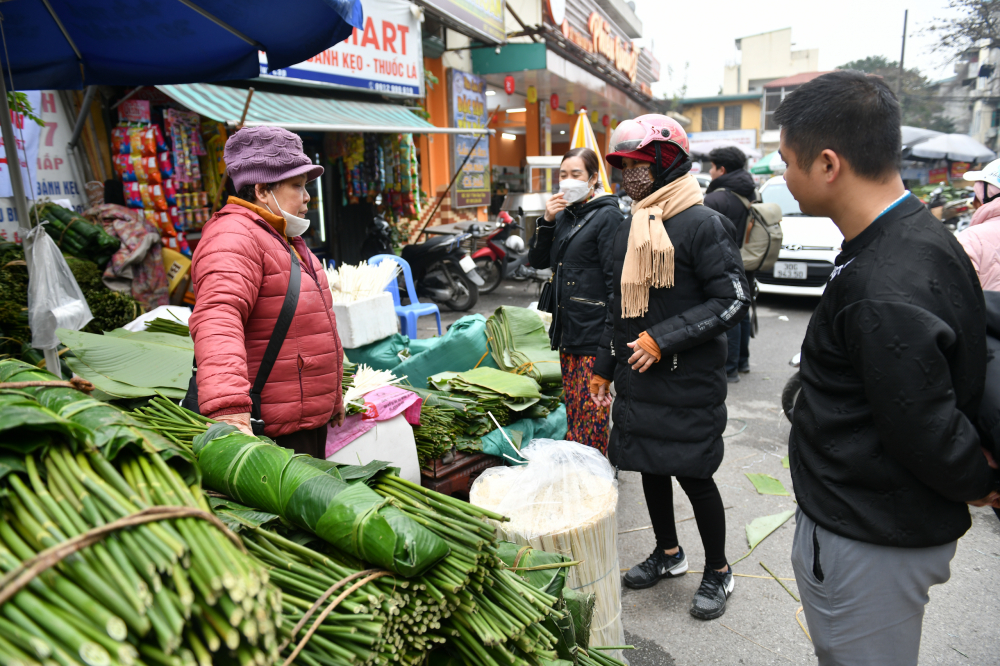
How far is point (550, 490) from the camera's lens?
2.38m

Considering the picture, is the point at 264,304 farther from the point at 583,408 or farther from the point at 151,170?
the point at 151,170

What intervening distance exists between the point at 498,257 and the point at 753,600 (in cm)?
736

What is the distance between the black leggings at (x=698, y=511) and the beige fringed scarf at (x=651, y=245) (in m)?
0.76

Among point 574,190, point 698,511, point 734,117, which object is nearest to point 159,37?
point 574,190

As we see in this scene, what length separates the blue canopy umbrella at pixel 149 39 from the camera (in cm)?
298

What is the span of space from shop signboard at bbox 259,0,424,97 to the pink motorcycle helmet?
5269 millimetres

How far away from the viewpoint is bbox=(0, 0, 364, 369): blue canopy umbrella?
298 centimetres

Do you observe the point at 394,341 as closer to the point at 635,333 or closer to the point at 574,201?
the point at 574,201

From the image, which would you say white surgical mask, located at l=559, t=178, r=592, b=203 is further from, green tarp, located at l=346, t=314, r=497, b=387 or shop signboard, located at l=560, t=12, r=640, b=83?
shop signboard, located at l=560, t=12, r=640, b=83

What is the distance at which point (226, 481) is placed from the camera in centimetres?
131

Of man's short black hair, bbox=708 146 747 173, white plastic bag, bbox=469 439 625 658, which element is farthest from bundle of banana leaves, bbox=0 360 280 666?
man's short black hair, bbox=708 146 747 173

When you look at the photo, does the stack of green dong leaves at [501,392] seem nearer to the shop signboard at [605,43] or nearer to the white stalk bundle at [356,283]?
the white stalk bundle at [356,283]

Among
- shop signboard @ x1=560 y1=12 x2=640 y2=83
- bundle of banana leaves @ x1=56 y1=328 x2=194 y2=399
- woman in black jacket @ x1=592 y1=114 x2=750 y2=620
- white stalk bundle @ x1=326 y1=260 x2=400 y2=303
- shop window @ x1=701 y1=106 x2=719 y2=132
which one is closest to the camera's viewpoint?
woman in black jacket @ x1=592 y1=114 x2=750 y2=620

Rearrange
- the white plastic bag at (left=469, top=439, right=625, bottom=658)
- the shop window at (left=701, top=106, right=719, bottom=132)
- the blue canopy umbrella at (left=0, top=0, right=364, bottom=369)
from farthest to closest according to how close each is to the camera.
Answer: the shop window at (left=701, top=106, right=719, bottom=132) → the blue canopy umbrella at (left=0, top=0, right=364, bottom=369) → the white plastic bag at (left=469, top=439, right=625, bottom=658)
